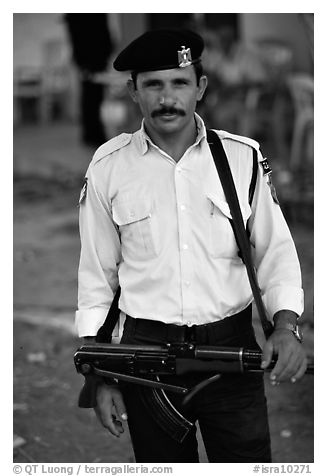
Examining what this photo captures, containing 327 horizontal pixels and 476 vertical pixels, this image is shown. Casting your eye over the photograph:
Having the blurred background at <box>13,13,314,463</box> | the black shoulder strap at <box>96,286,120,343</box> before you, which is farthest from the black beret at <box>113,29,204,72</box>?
the blurred background at <box>13,13,314,463</box>

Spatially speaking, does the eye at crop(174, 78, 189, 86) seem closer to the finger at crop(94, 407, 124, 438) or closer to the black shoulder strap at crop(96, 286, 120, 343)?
the black shoulder strap at crop(96, 286, 120, 343)

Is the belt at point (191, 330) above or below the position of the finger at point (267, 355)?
above

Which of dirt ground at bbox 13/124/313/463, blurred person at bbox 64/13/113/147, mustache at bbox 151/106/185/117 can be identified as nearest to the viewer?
mustache at bbox 151/106/185/117

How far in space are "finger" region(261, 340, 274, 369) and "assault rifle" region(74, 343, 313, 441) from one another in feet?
0.06

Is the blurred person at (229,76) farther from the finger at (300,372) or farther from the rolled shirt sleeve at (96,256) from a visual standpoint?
the finger at (300,372)

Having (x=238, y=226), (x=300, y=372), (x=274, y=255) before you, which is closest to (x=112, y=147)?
(x=238, y=226)

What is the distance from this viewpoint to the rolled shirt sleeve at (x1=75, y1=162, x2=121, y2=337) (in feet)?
8.09

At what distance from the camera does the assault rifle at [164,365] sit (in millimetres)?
2301

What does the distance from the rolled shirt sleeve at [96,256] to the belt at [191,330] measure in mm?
116

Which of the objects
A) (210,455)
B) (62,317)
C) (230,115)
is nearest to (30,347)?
(62,317)

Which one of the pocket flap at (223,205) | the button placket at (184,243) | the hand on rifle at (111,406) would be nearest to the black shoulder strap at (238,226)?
the pocket flap at (223,205)
